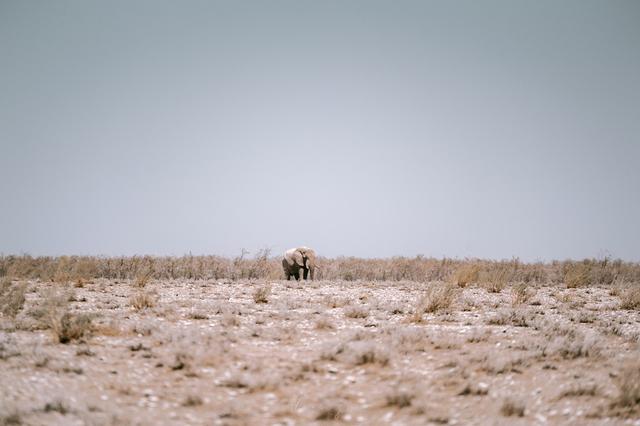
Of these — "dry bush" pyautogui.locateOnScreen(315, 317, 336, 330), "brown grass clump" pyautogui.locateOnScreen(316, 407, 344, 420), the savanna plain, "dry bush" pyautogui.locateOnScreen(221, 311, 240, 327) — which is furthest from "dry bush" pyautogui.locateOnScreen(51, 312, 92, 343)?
"brown grass clump" pyautogui.locateOnScreen(316, 407, 344, 420)

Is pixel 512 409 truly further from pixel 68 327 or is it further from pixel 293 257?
pixel 293 257

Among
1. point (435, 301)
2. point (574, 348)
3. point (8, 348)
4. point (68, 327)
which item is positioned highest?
point (435, 301)

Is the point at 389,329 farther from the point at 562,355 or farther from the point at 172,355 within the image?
the point at 172,355

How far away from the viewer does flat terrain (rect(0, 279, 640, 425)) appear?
6.02m

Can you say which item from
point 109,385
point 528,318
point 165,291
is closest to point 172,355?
point 109,385

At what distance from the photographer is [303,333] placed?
10266 millimetres

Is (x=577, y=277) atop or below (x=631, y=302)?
atop

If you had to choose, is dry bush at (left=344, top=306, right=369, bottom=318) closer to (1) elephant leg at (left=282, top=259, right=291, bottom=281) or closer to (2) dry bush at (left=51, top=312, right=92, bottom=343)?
(2) dry bush at (left=51, top=312, right=92, bottom=343)

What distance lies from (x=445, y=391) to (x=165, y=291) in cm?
1450

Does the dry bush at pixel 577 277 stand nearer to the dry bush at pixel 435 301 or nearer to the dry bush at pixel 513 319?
the dry bush at pixel 435 301

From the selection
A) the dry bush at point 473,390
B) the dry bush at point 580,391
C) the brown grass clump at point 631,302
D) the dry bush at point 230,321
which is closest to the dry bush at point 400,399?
the dry bush at point 473,390

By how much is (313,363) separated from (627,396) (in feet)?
16.0

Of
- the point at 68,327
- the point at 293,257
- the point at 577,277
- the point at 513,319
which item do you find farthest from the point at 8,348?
the point at 577,277

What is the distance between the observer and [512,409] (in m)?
6.09
